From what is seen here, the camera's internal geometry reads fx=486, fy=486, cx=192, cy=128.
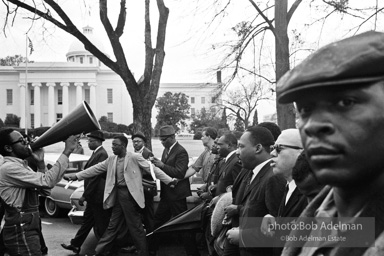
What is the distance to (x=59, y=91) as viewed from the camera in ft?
310

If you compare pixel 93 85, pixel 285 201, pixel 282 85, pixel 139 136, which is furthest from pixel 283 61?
pixel 93 85

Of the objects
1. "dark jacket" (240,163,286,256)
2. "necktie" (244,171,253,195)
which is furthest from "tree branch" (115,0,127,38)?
"dark jacket" (240,163,286,256)

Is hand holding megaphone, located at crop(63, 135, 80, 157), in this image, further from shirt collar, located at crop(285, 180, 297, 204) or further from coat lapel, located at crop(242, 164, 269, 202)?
shirt collar, located at crop(285, 180, 297, 204)

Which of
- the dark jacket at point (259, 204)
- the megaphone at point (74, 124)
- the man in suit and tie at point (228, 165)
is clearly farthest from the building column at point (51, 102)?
the dark jacket at point (259, 204)

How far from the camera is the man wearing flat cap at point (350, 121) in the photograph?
2.97ft

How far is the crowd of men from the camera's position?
0.91m

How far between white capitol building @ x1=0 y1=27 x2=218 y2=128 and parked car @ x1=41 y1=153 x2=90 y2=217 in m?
74.8

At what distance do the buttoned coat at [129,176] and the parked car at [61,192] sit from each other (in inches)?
131

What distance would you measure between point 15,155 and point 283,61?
5556 millimetres

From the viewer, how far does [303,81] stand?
3.14ft

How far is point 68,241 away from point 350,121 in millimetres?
9217

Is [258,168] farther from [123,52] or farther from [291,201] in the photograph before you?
[123,52]

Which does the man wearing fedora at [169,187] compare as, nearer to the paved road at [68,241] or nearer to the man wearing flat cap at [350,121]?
the paved road at [68,241]

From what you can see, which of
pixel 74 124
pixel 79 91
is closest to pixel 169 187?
pixel 74 124
